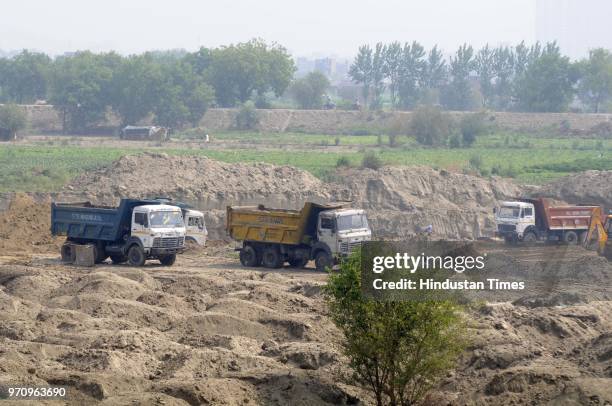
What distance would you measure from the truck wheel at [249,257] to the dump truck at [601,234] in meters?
11.2

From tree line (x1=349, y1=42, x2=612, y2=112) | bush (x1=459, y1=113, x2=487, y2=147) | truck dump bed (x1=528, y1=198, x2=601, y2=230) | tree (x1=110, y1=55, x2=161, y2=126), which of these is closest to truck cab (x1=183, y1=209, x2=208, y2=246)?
truck dump bed (x1=528, y1=198, x2=601, y2=230)

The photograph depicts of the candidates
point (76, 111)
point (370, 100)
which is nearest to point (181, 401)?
point (76, 111)

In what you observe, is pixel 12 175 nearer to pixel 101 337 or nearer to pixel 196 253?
pixel 196 253

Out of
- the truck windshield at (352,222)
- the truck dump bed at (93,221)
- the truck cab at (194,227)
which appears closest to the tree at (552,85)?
the truck cab at (194,227)

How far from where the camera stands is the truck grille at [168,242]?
3362 centimetres

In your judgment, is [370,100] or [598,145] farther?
[370,100]

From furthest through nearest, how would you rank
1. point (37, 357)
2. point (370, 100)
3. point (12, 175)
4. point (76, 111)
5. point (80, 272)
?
point (370, 100)
point (76, 111)
point (12, 175)
point (80, 272)
point (37, 357)

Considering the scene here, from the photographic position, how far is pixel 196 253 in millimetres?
38281

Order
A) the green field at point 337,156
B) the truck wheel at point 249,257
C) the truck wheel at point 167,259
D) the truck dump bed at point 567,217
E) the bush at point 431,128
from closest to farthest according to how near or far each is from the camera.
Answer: the truck wheel at point 249,257, the truck wheel at point 167,259, the truck dump bed at point 567,217, the green field at point 337,156, the bush at point 431,128

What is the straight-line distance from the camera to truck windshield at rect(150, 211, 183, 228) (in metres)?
33.6

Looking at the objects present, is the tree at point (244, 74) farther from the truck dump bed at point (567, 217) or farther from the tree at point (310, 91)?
the truck dump bed at point (567, 217)

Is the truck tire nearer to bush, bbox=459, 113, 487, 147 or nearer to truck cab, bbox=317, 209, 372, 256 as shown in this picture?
truck cab, bbox=317, 209, 372, 256

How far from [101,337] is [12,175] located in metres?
34.0

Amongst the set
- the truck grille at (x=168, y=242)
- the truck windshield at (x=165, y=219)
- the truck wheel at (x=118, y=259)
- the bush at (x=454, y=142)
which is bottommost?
the truck wheel at (x=118, y=259)
